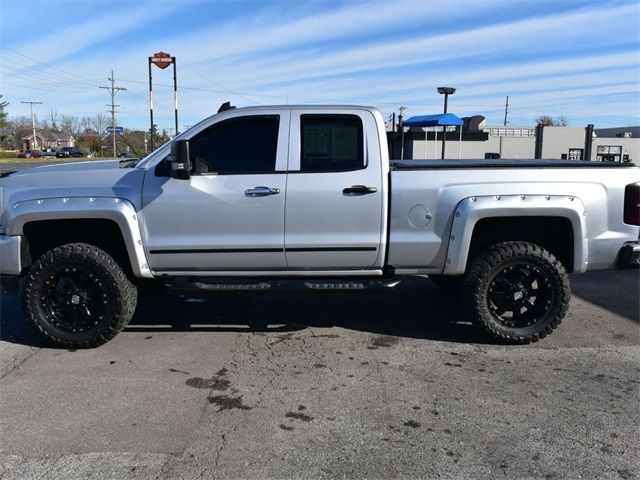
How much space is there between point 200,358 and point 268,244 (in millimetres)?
1115

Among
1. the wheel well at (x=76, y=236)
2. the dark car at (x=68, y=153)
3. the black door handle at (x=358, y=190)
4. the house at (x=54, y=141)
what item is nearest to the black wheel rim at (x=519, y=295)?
the black door handle at (x=358, y=190)

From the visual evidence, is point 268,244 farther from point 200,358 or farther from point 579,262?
point 579,262

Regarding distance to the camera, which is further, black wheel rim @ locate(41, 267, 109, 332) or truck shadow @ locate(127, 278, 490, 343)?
truck shadow @ locate(127, 278, 490, 343)

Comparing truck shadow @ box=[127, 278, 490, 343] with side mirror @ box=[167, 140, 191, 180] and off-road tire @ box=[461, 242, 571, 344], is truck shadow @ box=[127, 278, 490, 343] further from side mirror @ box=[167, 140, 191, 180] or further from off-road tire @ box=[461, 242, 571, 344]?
side mirror @ box=[167, 140, 191, 180]

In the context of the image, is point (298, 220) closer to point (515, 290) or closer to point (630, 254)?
point (515, 290)

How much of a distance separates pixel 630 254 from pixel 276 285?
10.2 ft

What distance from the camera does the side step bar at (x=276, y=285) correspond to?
15.6ft

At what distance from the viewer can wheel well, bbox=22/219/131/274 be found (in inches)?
191

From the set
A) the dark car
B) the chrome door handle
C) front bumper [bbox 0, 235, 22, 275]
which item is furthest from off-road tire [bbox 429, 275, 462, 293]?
the dark car

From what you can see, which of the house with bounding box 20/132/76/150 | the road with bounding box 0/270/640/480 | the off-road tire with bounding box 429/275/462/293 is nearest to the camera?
the road with bounding box 0/270/640/480

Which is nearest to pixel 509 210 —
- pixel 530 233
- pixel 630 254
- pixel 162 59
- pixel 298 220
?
pixel 530 233

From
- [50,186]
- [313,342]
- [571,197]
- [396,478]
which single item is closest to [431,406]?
[396,478]

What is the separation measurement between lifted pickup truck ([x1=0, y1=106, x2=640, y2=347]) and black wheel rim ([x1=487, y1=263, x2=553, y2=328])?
11 mm

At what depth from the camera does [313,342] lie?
504cm
